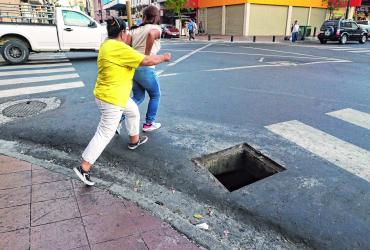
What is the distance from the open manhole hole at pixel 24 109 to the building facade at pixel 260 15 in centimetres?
2870

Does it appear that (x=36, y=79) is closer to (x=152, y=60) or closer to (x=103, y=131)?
(x=103, y=131)

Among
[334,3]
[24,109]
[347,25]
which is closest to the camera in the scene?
[24,109]

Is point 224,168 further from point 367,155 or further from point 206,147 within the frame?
point 367,155

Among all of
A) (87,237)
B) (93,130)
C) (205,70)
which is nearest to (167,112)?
(93,130)

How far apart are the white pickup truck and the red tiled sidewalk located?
29.8 ft

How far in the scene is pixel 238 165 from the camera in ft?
14.3

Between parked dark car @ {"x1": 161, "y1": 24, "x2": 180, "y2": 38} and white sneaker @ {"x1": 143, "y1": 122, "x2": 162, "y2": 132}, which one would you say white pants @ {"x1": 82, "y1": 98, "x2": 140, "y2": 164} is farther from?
parked dark car @ {"x1": 161, "y1": 24, "x2": 180, "y2": 38}

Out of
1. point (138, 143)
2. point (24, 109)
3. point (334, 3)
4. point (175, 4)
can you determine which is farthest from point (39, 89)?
point (334, 3)

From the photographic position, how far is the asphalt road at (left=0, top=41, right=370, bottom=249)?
3.07 meters

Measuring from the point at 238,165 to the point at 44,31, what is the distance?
997 centimetres

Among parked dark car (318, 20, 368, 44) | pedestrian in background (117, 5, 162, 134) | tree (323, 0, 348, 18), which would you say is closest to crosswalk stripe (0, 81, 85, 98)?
pedestrian in background (117, 5, 162, 134)

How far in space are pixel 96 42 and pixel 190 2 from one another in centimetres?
3014

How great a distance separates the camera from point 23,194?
10.3 ft

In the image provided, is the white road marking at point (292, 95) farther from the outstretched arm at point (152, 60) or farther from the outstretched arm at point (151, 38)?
the outstretched arm at point (152, 60)
